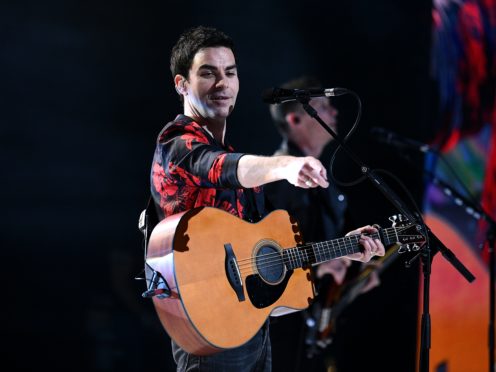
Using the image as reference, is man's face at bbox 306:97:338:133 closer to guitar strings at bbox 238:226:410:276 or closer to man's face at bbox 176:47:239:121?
guitar strings at bbox 238:226:410:276

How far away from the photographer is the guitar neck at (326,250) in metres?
2.47

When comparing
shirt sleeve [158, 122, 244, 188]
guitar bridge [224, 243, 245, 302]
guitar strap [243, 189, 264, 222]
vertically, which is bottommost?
guitar bridge [224, 243, 245, 302]

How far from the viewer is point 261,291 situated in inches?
91.6

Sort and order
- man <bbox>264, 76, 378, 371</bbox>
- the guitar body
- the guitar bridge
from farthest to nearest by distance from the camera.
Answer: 1. man <bbox>264, 76, 378, 371</bbox>
2. the guitar bridge
3. the guitar body

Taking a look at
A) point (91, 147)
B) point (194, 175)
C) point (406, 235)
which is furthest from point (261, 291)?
point (91, 147)

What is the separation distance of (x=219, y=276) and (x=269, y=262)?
26 cm

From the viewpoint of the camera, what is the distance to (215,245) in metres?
2.23

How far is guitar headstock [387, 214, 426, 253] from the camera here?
2.53m

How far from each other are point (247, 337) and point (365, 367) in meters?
3.22

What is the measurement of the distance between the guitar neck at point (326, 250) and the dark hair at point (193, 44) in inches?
33.1

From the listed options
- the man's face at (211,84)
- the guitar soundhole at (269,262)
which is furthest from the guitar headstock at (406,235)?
the man's face at (211,84)

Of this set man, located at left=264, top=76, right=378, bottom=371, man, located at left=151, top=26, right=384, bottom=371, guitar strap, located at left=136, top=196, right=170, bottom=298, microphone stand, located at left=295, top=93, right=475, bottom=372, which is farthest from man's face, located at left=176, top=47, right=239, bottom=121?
man, located at left=264, top=76, right=378, bottom=371

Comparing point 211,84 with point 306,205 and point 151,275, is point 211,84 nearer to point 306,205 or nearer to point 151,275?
point 151,275

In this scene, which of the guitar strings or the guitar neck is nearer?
the guitar strings
